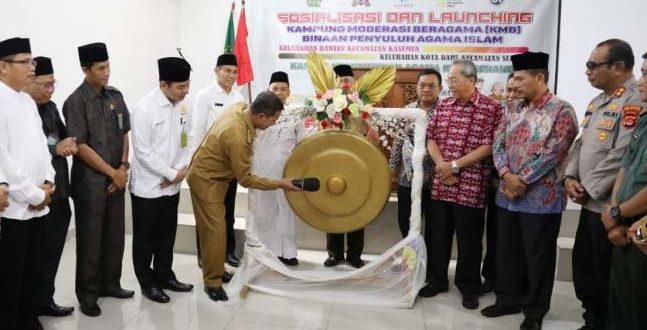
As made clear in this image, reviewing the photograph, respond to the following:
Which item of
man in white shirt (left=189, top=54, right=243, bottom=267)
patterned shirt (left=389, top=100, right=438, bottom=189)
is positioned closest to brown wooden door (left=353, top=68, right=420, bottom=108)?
patterned shirt (left=389, top=100, right=438, bottom=189)

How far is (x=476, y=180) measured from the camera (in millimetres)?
2836

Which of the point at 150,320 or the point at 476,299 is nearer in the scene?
the point at 150,320

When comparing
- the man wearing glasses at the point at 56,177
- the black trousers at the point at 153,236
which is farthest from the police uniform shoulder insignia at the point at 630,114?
the man wearing glasses at the point at 56,177

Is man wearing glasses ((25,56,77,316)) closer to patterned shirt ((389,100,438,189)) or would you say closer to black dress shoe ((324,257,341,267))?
black dress shoe ((324,257,341,267))

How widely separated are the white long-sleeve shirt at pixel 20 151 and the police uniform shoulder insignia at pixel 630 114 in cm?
264

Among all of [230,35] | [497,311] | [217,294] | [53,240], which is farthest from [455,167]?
[230,35]

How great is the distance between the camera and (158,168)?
2797mm

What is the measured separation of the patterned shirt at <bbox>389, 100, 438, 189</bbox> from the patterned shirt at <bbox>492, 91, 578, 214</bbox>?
1.80 feet

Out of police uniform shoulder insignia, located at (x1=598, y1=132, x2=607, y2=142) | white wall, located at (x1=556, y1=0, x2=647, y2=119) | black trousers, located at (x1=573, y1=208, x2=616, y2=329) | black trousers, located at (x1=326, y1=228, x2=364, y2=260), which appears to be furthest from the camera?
white wall, located at (x1=556, y1=0, x2=647, y2=119)

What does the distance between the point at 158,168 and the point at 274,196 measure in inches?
34.6

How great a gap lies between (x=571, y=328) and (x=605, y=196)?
2.80 ft

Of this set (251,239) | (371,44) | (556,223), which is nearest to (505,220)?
(556,223)

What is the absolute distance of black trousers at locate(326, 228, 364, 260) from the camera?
Answer: 346 cm

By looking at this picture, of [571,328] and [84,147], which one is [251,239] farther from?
[571,328]
